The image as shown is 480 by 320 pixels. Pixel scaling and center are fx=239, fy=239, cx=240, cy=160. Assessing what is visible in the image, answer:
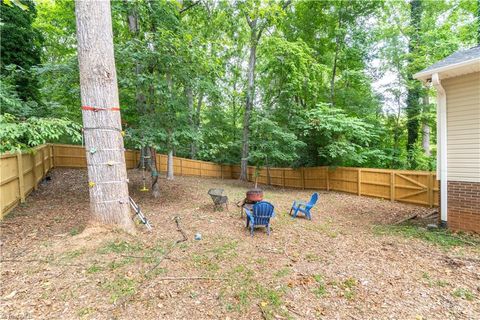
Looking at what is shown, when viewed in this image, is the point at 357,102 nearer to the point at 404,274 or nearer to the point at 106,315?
the point at 404,274

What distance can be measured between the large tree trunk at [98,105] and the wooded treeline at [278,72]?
6.31 ft

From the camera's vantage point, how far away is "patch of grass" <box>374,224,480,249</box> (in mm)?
4691

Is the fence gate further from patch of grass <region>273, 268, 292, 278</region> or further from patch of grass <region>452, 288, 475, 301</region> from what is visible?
patch of grass <region>273, 268, 292, 278</region>

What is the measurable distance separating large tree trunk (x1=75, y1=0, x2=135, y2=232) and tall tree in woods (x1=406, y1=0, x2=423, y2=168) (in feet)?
39.6

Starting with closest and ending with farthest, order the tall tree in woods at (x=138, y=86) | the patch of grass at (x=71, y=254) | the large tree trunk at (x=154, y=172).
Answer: the patch of grass at (x=71, y=254) < the tall tree in woods at (x=138, y=86) < the large tree trunk at (x=154, y=172)

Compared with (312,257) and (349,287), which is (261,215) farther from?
Answer: (349,287)

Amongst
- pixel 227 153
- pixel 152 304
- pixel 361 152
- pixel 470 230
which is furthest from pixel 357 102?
pixel 152 304

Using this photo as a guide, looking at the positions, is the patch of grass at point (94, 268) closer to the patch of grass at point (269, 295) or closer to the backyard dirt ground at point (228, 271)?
the backyard dirt ground at point (228, 271)

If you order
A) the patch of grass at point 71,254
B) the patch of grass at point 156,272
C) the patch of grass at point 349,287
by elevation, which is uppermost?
the patch of grass at point 71,254

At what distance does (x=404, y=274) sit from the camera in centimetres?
341

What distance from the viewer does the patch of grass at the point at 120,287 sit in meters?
2.68

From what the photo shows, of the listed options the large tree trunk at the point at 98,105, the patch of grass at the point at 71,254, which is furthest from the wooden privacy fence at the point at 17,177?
the patch of grass at the point at 71,254

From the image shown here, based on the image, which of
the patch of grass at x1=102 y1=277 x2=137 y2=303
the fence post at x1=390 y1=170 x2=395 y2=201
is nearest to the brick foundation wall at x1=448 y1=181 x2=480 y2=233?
the fence post at x1=390 y1=170 x2=395 y2=201

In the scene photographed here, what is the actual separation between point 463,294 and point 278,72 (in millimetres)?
11969
